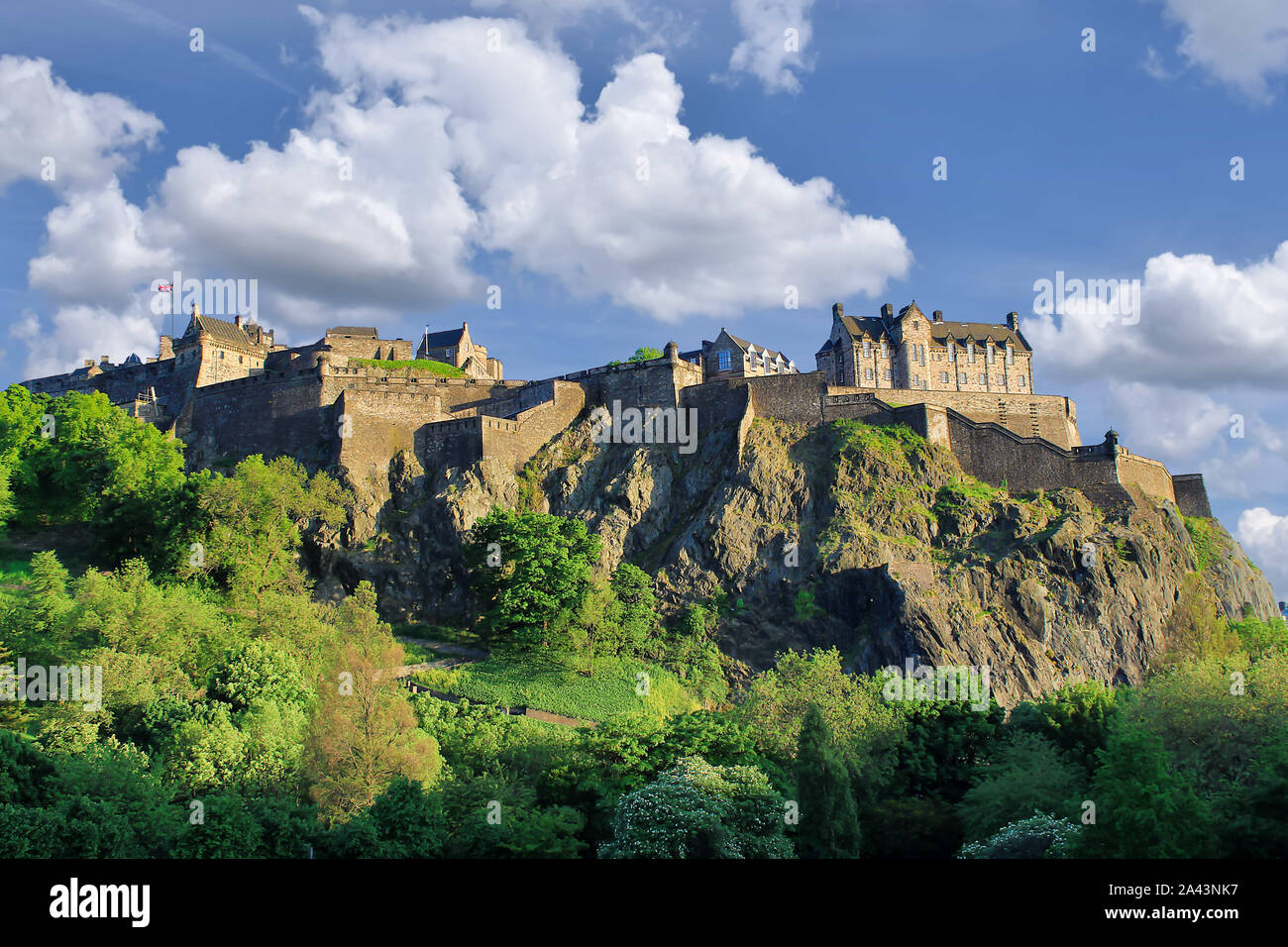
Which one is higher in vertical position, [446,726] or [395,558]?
[395,558]

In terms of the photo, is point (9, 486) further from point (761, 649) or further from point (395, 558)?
point (761, 649)

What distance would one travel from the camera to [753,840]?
33.1m

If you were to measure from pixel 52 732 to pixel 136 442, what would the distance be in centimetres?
2967

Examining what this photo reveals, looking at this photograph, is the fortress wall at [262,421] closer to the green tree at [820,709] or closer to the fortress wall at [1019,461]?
the green tree at [820,709]

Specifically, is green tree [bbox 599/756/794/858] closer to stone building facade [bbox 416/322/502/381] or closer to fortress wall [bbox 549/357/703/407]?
fortress wall [bbox 549/357/703/407]

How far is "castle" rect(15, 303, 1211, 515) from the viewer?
204ft

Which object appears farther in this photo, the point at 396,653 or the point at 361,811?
the point at 396,653

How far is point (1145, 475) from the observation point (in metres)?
63.2
